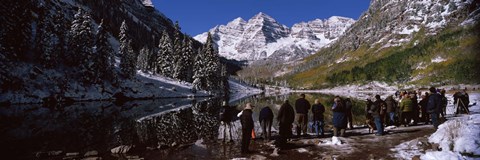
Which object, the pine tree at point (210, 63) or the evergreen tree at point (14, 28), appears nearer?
the evergreen tree at point (14, 28)

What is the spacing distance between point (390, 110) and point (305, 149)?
11963 mm

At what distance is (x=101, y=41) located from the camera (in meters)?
72.6

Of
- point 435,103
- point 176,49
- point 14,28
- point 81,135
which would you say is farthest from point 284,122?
point 176,49

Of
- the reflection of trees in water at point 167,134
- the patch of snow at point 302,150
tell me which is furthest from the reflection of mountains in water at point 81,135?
the patch of snow at point 302,150

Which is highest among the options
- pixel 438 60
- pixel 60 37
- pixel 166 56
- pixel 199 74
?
pixel 438 60

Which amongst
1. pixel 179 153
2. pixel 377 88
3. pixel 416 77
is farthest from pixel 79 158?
pixel 377 88

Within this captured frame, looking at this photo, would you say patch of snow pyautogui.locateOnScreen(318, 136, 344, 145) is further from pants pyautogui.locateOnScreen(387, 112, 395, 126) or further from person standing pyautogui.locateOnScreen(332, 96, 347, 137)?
pants pyautogui.locateOnScreen(387, 112, 395, 126)

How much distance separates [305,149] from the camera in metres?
17.7

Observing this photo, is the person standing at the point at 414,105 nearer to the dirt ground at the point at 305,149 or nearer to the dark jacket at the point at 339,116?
the dirt ground at the point at 305,149

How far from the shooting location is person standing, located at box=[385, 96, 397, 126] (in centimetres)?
2535

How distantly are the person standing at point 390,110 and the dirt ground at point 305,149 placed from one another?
13.4 ft

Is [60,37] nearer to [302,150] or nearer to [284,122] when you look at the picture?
[284,122]

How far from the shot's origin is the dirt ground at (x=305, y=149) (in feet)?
52.7

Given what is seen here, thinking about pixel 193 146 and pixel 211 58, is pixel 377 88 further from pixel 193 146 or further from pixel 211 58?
pixel 193 146
